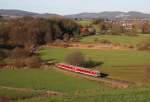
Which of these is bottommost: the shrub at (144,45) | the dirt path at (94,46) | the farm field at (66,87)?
the dirt path at (94,46)

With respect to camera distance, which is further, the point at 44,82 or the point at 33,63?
the point at 33,63

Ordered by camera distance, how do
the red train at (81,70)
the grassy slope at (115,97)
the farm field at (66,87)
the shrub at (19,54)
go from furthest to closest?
the shrub at (19,54) < the red train at (81,70) < the farm field at (66,87) < the grassy slope at (115,97)

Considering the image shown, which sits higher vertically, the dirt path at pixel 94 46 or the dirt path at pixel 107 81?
the dirt path at pixel 107 81

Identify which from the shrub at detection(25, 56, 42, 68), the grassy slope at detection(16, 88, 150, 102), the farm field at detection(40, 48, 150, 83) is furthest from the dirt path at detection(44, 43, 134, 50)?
the grassy slope at detection(16, 88, 150, 102)

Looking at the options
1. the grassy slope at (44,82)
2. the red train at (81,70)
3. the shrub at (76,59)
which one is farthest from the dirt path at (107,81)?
the shrub at (76,59)

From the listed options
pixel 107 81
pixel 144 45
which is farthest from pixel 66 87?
pixel 144 45

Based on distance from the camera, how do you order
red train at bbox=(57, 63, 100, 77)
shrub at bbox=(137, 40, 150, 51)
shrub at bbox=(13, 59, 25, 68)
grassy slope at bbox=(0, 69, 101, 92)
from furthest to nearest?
shrub at bbox=(137, 40, 150, 51) → shrub at bbox=(13, 59, 25, 68) → red train at bbox=(57, 63, 100, 77) → grassy slope at bbox=(0, 69, 101, 92)

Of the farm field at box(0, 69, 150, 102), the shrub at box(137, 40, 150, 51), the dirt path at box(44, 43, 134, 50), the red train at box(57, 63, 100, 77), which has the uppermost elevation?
the farm field at box(0, 69, 150, 102)

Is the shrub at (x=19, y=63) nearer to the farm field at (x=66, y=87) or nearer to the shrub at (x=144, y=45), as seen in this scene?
the farm field at (x=66, y=87)

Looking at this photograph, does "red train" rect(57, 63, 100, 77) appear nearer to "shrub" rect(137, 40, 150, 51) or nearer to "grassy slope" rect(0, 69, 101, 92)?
"grassy slope" rect(0, 69, 101, 92)

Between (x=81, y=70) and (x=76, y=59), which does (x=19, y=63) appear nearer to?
(x=76, y=59)

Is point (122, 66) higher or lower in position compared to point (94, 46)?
higher

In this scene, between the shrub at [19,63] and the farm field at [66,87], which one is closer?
the farm field at [66,87]

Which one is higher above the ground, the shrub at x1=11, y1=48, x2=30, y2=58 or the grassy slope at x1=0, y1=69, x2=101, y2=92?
the grassy slope at x1=0, y1=69, x2=101, y2=92
